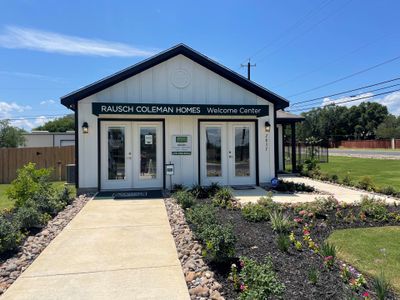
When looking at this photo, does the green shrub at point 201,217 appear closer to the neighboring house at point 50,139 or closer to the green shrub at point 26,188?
the green shrub at point 26,188

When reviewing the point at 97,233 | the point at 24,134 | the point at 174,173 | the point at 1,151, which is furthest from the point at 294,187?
the point at 24,134

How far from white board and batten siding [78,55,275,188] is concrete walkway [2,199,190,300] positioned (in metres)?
4.22

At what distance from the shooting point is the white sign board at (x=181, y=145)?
1201cm

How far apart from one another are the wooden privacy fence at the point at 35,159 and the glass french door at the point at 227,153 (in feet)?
32.2

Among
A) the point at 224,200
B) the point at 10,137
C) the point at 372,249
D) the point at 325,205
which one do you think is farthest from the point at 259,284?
the point at 10,137

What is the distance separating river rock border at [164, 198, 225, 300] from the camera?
3.94m

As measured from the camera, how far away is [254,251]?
5.18 meters

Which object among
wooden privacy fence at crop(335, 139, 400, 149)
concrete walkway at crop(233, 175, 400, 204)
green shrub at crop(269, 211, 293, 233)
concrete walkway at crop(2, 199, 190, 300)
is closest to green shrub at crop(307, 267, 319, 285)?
concrete walkway at crop(2, 199, 190, 300)

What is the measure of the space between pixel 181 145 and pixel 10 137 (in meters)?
31.5

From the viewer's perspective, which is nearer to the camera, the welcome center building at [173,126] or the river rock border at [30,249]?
the river rock border at [30,249]

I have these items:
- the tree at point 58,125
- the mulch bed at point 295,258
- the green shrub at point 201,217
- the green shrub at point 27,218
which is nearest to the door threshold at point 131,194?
the green shrub at point 27,218

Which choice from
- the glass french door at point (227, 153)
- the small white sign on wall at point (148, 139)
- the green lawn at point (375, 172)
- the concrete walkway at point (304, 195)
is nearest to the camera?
the concrete walkway at point (304, 195)

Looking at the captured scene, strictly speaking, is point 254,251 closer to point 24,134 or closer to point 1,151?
point 1,151

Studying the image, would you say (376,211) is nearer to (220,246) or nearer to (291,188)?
(291,188)
